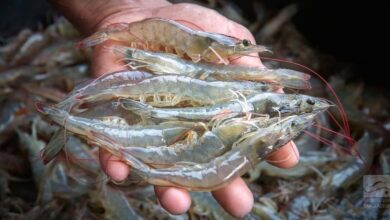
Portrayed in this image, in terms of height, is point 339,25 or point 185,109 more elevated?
point 185,109

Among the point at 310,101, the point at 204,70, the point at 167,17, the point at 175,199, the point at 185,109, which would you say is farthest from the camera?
the point at 167,17

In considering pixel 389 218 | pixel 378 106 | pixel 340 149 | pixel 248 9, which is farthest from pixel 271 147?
pixel 248 9

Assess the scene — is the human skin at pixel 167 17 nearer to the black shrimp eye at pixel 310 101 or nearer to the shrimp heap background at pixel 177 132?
the shrimp heap background at pixel 177 132

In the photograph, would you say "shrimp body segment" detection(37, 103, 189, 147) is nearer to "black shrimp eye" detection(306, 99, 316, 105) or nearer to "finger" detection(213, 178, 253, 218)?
"finger" detection(213, 178, 253, 218)

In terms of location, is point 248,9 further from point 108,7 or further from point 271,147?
point 271,147

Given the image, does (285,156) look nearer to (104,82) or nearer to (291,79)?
(291,79)

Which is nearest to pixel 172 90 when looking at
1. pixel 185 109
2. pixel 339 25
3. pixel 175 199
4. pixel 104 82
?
pixel 185 109

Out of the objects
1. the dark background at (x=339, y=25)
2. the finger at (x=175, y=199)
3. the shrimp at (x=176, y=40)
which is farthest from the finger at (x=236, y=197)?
the dark background at (x=339, y=25)
